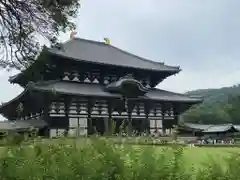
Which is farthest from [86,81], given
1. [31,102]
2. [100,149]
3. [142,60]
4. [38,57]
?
[100,149]

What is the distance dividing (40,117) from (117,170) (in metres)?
28.2

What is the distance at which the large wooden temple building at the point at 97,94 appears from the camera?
102ft

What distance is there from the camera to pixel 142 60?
39.8 metres

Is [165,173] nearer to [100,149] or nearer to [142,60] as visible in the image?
[100,149]

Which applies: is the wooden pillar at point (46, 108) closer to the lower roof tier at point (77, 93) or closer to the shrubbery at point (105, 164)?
the lower roof tier at point (77, 93)

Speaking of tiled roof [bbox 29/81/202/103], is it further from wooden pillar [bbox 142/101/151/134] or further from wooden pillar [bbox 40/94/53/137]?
wooden pillar [bbox 40/94/53/137]

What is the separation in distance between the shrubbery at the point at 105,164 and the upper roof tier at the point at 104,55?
2749cm

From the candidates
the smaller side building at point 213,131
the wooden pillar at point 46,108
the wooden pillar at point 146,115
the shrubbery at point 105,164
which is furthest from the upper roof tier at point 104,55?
the shrubbery at point 105,164

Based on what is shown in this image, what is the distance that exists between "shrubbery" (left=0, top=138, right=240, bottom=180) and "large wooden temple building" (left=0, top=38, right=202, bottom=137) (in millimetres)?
23951

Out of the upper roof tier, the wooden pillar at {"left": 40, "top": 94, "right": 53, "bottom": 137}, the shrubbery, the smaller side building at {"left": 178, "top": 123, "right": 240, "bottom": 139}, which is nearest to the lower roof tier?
the wooden pillar at {"left": 40, "top": 94, "right": 53, "bottom": 137}

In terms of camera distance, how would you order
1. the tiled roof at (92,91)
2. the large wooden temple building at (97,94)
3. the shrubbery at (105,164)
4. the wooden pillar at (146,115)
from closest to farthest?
the shrubbery at (105,164), the tiled roof at (92,91), the large wooden temple building at (97,94), the wooden pillar at (146,115)

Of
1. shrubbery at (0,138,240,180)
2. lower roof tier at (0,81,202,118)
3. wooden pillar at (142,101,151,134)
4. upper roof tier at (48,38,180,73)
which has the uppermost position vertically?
upper roof tier at (48,38,180,73)

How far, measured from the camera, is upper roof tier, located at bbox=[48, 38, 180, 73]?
3444cm

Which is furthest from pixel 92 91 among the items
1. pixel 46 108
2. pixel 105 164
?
pixel 105 164
